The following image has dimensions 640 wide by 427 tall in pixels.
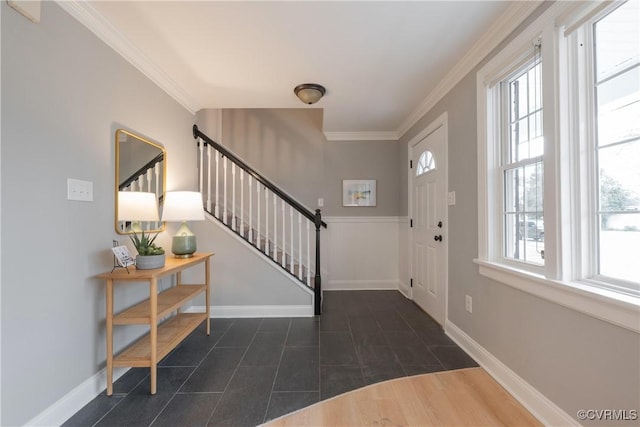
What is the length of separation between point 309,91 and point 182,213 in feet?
5.30

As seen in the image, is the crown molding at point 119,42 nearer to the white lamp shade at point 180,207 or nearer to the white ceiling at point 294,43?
the white ceiling at point 294,43

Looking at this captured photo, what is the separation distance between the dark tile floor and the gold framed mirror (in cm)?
108

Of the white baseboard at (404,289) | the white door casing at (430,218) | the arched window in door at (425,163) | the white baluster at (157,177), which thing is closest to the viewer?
the white baluster at (157,177)

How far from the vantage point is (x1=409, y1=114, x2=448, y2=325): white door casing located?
2671mm

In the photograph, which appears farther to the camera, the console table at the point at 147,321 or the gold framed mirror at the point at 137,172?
the gold framed mirror at the point at 137,172

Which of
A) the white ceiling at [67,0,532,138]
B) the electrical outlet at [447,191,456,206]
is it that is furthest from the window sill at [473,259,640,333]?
the white ceiling at [67,0,532,138]

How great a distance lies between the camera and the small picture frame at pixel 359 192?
411 cm

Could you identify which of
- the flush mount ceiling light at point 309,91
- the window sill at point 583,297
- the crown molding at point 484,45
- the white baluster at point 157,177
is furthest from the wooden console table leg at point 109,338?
the crown molding at point 484,45

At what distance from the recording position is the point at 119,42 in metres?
1.88

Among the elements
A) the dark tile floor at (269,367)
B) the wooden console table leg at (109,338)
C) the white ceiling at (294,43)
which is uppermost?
the white ceiling at (294,43)

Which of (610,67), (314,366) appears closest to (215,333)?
(314,366)

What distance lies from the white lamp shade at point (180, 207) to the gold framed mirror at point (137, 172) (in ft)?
0.51

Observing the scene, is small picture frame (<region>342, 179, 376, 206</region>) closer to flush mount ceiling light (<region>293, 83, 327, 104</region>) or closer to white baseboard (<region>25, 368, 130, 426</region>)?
flush mount ceiling light (<region>293, 83, 327, 104</region>)

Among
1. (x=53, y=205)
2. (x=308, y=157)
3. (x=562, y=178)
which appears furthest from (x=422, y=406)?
(x=308, y=157)
